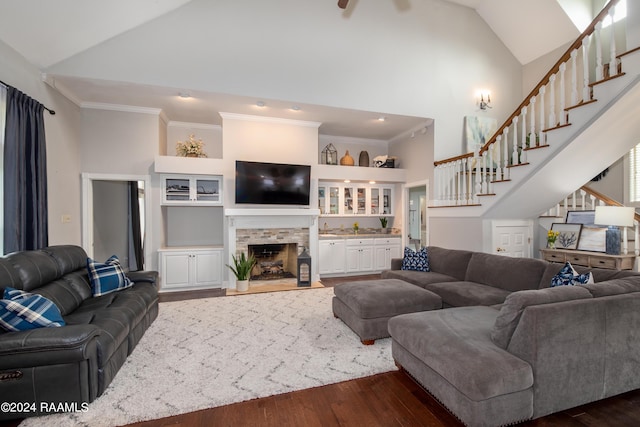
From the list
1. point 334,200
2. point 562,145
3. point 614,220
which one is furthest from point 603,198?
point 334,200

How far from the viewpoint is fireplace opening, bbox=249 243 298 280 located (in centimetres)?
580

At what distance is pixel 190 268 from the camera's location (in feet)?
16.7

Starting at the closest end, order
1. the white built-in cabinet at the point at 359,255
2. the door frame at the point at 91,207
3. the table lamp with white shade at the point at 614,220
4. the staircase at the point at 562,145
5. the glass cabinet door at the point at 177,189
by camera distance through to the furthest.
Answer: the staircase at the point at 562,145 → the table lamp with white shade at the point at 614,220 → the door frame at the point at 91,207 → the glass cabinet door at the point at 177,189 → the white built-in cabinet at the point at 359,255

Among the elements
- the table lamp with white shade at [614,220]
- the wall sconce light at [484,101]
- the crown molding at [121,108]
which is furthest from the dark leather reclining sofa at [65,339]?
the wall sconce light at [484,101]

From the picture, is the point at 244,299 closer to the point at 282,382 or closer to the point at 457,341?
the point at 282,382

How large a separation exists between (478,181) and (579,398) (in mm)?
3523

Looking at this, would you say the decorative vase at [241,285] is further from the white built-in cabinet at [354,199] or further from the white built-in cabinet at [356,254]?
the white built-in cabinet at [354,199]

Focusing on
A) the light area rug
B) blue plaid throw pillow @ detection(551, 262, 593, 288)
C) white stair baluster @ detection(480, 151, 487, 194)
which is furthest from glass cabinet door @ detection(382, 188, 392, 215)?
blue plaid throw pillow @ detection(551, 262, 593, 288)

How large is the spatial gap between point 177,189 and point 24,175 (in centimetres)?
207

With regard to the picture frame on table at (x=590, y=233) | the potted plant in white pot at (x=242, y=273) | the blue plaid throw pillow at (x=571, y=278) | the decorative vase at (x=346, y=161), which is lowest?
the potted plant in white pot at (x=242, y=273)

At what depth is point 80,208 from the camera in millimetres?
4645

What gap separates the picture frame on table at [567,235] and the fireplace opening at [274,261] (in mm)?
4653

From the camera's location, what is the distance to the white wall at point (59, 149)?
11.2ft

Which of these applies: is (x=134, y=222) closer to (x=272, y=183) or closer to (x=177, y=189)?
(x=177, y=189)
